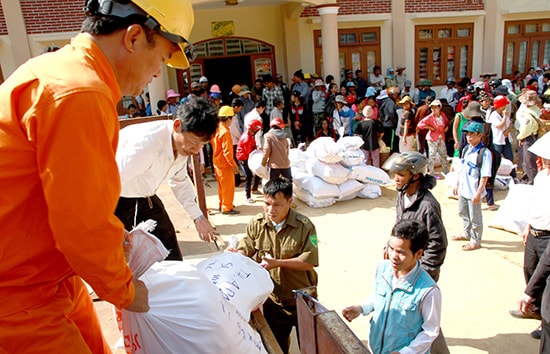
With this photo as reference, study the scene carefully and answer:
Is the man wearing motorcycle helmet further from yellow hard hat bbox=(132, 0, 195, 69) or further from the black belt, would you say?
yellow hard hat bbox=(132, 0, 195, 69)

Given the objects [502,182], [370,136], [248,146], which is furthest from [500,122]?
[248,146]

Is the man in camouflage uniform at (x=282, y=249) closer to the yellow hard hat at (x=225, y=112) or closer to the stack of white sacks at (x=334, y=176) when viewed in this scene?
the stack of white sacks at (x=334, y=176)

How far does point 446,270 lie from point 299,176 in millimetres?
2935

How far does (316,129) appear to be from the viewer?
9992 millimetres

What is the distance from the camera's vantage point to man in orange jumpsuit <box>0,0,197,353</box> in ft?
2.95

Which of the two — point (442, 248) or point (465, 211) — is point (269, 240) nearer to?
point (442, 248)

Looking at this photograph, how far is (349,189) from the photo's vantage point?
21.4ft

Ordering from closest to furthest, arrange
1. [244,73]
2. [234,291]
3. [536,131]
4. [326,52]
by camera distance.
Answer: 1. [234,291]
2. [536,131]
3. [326,52]
4. [244,73]

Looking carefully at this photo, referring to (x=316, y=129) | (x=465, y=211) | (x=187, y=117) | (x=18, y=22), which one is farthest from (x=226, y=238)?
(x=18, y=22)

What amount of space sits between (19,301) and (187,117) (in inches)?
61.3

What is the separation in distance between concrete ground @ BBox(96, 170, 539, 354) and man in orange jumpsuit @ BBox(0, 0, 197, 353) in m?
1.21

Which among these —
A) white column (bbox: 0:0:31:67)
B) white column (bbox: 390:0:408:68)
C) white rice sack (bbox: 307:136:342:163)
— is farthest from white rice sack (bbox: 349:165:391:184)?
white column (bbox: 0:0:31:67)

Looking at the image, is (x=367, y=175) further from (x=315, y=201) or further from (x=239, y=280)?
(x=239, y=280)

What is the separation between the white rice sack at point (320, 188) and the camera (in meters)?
6.35
